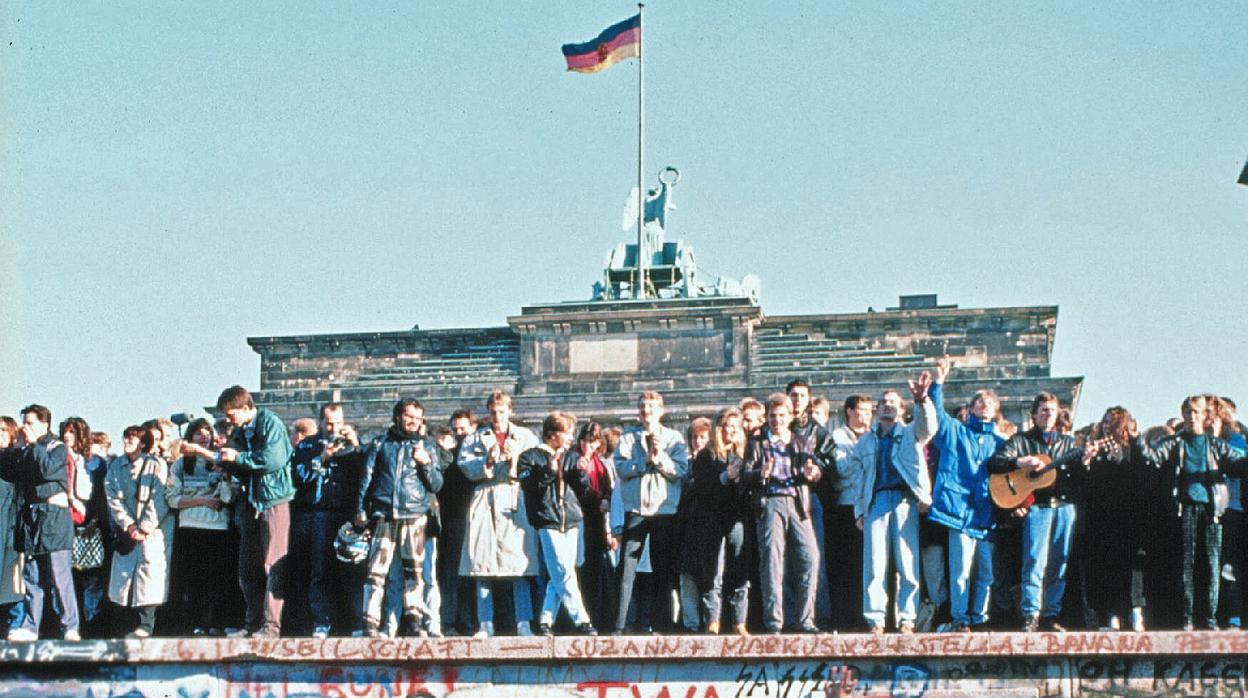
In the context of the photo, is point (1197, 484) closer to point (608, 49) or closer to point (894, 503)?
point (894, 503)

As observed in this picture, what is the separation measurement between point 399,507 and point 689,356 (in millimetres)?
29952

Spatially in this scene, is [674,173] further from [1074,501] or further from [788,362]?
[1074,501]

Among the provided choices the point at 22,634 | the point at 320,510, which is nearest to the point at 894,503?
the point at 320,510

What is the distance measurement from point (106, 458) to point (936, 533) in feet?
20.7

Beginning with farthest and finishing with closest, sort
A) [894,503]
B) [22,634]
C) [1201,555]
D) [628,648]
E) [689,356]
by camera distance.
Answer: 1. [689,356]
2. [22,634]
3. [894,503]
4. [1201,555]
5. [628,648]

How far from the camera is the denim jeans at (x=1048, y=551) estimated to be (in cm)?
1251

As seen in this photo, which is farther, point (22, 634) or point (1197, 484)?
point (22, 634)

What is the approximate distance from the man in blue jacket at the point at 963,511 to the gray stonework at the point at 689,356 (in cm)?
2856

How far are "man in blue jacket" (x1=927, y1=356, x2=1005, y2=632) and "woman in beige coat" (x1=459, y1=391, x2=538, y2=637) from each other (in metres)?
2.79

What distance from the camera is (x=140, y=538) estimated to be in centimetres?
1341

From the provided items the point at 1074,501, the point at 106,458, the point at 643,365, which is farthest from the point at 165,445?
the point at 643,365

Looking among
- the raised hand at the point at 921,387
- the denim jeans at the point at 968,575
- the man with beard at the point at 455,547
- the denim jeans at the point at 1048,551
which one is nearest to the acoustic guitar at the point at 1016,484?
the denim jeans at the point at 1048,551

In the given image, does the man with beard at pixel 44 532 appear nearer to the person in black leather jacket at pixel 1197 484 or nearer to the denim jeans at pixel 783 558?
the denim jeans at pixel 783 558

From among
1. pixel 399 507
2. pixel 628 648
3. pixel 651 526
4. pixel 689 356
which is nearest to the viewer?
pixel 628 648
